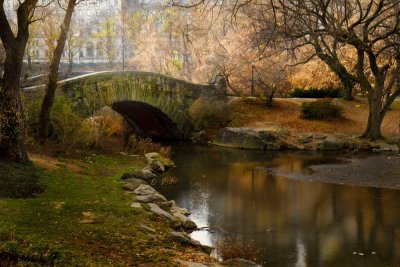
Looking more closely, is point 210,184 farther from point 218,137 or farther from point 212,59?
point 212,59

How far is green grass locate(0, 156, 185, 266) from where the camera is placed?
6680 mm

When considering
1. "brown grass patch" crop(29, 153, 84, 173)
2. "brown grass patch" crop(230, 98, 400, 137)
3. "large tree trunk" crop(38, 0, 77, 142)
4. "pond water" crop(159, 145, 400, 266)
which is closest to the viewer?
"pond water" crop(159, 145, 400, 266)

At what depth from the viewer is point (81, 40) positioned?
154 feet

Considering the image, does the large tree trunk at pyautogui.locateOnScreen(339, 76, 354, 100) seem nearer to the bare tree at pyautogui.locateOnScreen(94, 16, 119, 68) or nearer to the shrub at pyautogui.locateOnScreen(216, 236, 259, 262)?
the shrub at pyautogui.locateOnScreen(216, 236, 259, 262)

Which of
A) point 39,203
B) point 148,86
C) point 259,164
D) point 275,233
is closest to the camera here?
point 39,203

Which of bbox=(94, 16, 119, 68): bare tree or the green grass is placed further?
bbox=(94, 16, 119, 68): bare tree

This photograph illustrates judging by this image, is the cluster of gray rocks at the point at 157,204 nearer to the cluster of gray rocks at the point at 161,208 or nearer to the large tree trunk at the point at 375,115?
the cluster of gray rocks at the point at 161,208

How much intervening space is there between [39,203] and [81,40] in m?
38.8

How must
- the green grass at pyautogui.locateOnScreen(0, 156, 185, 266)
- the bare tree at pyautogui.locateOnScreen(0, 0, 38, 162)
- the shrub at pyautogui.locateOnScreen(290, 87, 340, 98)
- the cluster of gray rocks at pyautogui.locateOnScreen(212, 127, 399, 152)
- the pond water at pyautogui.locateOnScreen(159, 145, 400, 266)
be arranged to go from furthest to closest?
the shrub at pyautogui.locateOnScreen(290, 87, 340, 98), the cluster of gray rocks at pyautogui.locateOnScreen(212, 127, 399, 152), the bare tree at pyautogui.locateOnScreen(0, 0, 38, 162), the pond water at pyautogui.locateOnScreen(159, 145, 400, 266), the green grass at pyautogui.locateOnScreen(0, 156, 185, 266)

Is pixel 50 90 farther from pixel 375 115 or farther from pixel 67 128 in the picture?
pixel 375 115

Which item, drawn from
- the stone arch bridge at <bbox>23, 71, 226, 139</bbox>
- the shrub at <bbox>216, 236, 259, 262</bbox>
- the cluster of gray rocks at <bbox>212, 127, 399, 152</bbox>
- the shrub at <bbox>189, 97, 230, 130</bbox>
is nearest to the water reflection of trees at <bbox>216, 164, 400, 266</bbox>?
the shrub at <bbox>216, 236, 259, 262</bbox>

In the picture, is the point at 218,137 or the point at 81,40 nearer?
the point at 218,137

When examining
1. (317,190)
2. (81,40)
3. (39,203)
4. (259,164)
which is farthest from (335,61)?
(81,40)

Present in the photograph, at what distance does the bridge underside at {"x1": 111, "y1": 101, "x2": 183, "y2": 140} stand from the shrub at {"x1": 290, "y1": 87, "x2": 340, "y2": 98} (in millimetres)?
9092
